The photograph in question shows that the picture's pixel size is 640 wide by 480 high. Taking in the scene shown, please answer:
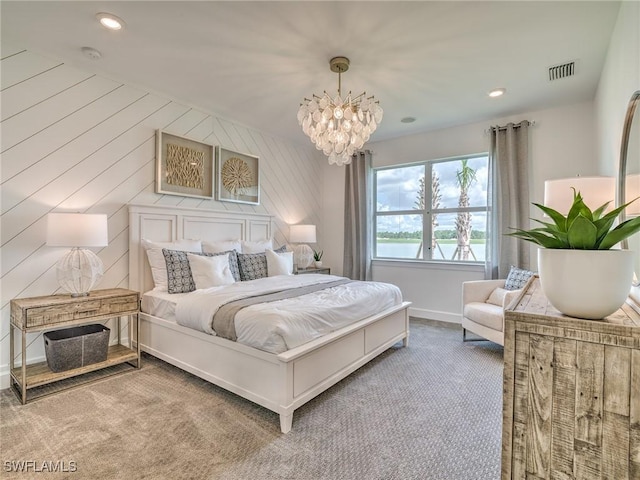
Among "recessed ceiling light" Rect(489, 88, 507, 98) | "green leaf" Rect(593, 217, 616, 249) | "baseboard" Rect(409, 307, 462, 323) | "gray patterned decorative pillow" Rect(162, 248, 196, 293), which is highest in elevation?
"recessed ceiling light" Rect(489, 88, 507, 98)

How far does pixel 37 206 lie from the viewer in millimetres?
2635

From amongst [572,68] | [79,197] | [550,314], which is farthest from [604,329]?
[79,197]

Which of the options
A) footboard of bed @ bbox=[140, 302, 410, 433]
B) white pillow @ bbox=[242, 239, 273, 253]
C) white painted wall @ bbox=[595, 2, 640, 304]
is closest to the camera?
white painted wall @ bbox=[595, 2, 640, 304]

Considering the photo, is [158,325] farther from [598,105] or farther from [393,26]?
[598,105]

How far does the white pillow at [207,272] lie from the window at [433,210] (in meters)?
2.73

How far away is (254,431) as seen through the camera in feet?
6.35

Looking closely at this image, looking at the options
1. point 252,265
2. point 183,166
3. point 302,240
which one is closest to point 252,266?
point 252,265

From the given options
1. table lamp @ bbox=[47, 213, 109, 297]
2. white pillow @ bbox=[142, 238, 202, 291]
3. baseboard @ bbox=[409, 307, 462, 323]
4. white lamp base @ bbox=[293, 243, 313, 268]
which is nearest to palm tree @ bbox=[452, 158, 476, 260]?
baseboard @ bbox=[409, 307, 462, 323]

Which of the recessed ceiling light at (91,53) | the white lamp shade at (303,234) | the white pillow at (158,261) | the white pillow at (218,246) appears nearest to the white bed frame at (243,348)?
the white pillow at (158,261)

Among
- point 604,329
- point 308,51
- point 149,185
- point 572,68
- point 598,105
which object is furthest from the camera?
point 149,185

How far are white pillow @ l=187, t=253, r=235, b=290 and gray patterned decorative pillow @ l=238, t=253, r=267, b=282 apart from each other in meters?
0.34

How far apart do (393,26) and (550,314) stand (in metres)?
2.19

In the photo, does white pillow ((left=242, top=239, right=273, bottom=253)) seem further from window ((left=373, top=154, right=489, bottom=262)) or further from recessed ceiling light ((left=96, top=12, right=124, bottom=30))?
recessed ceiling light ((left=96, top=12, right=124, bottom=30))

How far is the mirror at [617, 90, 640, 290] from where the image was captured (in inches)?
66.2
